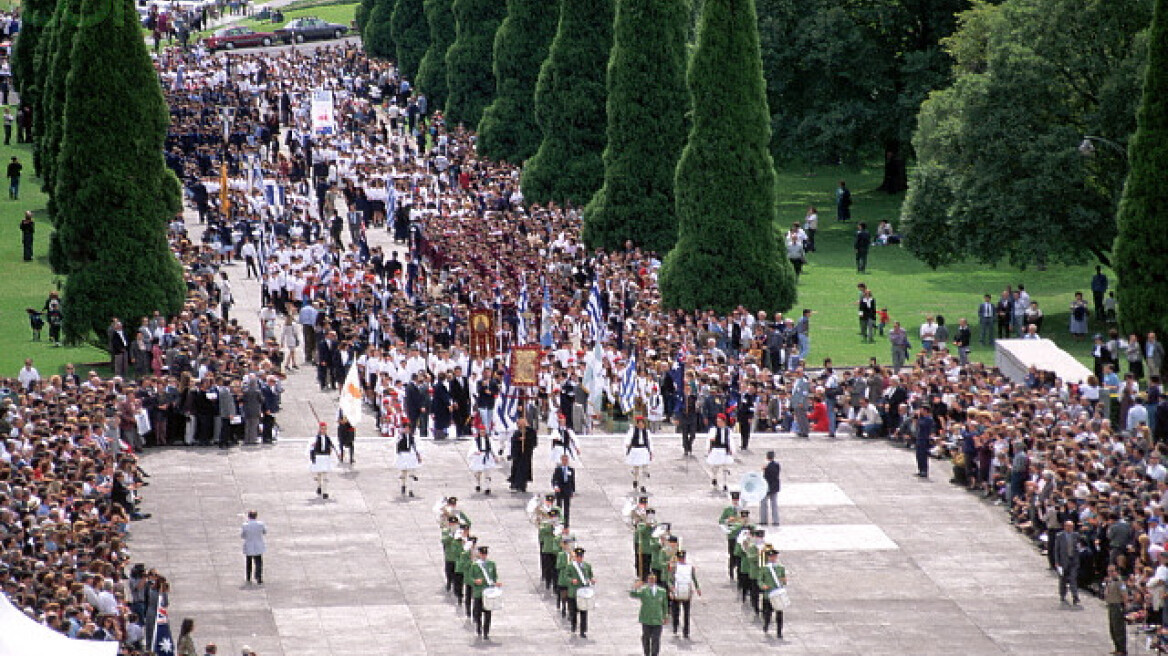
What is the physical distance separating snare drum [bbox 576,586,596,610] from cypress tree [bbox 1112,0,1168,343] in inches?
715

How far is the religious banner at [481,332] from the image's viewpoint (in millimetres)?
51844

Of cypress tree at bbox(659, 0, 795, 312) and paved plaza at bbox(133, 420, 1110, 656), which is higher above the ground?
cypress tree at bbox(659, 0, 795, 312)

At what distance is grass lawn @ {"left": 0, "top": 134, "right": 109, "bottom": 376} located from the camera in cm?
5438

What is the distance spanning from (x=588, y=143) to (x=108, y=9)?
720 inches

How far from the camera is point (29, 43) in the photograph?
76062mm

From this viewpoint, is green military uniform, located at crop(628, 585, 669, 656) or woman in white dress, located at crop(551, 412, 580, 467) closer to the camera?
green military uniform, located at crop(628, 585, 669, 656)

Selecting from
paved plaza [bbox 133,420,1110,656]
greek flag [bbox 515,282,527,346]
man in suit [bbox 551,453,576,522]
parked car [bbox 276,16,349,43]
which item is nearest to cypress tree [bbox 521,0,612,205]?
greek flag [bbox 515,282,527,346]

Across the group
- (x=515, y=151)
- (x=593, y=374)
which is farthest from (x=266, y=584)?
(x=515, y=151)

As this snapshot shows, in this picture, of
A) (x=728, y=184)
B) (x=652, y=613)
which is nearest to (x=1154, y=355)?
(x=728, y=184)

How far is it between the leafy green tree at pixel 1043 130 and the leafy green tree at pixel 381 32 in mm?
44903

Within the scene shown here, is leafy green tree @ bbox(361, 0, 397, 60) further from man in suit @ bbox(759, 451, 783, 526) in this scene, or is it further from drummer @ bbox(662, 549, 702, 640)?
drummer @ bbox(662, 549, 702, 640)

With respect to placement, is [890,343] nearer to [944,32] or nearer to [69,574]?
[944,32]

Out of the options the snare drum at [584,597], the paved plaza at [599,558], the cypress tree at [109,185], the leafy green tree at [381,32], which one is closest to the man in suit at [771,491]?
the paved plaza at [599,558]

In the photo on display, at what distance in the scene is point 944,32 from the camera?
74.9 meters
